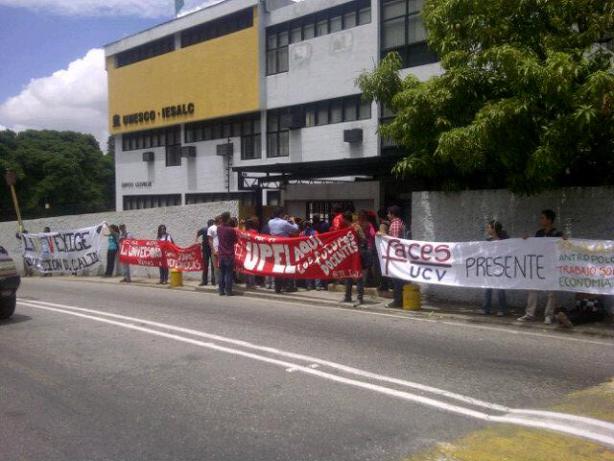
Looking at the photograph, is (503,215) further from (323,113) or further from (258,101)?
(258,101)

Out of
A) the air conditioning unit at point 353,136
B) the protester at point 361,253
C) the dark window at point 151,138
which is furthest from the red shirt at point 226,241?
the dark window at point 151,138

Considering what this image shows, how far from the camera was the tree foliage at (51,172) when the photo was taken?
48.4 m

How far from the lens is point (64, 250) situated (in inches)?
879

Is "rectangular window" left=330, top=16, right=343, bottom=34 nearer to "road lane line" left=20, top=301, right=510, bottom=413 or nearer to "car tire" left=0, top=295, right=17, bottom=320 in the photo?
"road lane line" left=20, top=301, right=510, bottom=413

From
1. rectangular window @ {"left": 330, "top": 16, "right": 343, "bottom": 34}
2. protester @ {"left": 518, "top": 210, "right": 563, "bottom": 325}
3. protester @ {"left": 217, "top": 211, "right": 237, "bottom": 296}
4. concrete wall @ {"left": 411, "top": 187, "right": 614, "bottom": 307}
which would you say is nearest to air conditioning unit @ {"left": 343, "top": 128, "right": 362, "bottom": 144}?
rectangular window @ {"left": 330, "top": 16, "right": 343, "bottom": 34}

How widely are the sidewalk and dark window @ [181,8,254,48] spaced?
14.3m

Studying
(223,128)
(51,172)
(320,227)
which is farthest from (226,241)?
(51,172)

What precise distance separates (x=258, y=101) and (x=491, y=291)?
17.0 m

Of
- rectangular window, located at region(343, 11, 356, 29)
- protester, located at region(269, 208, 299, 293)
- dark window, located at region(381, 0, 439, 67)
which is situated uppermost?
rectangular window, located at region(343, 11, 356, 29)

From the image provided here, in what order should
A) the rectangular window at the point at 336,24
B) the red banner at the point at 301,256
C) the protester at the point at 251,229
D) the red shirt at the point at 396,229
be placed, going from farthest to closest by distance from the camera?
1. the rectangular window at the point at 336,24
2. the protester at the point at 251,229
3. the red banner at the point at 301,256
4. the red shirt at the point at 396,229

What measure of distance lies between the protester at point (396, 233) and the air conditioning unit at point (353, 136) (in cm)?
1032

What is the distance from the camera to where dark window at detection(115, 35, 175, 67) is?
101 ft

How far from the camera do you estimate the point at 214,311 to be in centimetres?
1189

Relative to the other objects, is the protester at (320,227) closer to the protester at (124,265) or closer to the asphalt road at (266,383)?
the asphalt road at (266,383)
